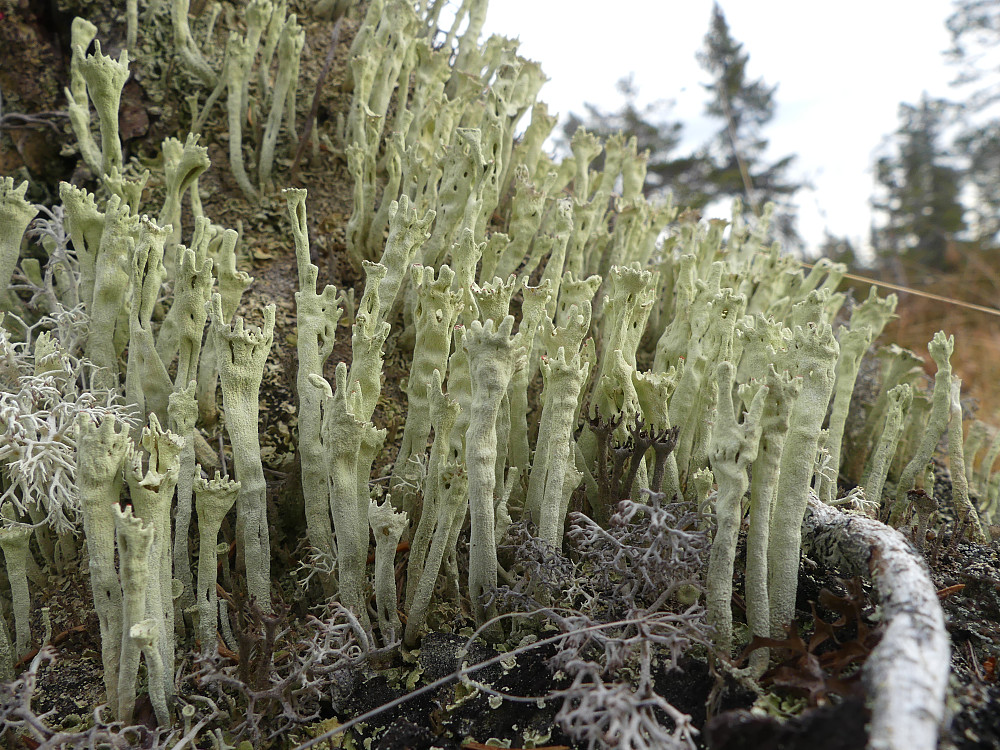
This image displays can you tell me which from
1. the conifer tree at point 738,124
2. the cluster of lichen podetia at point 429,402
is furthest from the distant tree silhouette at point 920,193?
the cluster of lichen podetia at point 429,402

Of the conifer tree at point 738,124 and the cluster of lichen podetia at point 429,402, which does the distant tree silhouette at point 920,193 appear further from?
the cluster of lichen podetia at point 429,402

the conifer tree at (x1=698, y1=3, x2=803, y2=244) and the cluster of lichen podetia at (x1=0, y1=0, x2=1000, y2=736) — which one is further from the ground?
the conifer tree at (x1=698, y1=3, x2=803, y2=244)

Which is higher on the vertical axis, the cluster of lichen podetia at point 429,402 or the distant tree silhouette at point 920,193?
the distant tree silhouette at point 920,193

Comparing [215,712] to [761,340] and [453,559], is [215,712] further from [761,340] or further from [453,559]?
[761,340]

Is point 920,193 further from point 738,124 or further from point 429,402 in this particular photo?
point 429,402

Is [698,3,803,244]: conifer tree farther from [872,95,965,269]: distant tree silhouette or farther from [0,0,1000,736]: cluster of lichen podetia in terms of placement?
[0,0,1000,736]: cluster of lichen podetia

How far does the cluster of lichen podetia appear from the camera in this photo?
168 centimetres

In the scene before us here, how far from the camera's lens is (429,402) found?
79.3 inches

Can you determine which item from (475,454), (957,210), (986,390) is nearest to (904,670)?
(475,454)

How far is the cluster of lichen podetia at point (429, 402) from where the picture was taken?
1.68 metres

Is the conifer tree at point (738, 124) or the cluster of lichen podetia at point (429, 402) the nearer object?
the cluster of lichen podetia at point (429, 402)

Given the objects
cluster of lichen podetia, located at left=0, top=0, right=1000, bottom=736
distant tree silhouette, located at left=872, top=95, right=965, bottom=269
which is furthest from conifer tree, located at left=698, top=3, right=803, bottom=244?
cluster of lichen podetia, located at left=0, top=0, right=1000, bottom=736

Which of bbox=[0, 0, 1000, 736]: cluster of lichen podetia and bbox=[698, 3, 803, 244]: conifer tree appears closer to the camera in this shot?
bbox=[0, 0, 1000, 736]: cluster of lichen podetia

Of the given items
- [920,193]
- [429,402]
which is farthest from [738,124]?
[429,402]
